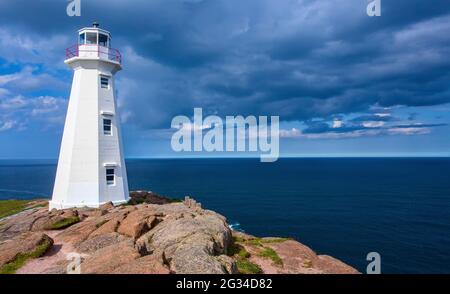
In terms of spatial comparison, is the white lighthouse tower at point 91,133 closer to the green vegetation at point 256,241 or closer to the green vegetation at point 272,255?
the green vegetation at point 256,241

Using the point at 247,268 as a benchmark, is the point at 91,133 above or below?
above

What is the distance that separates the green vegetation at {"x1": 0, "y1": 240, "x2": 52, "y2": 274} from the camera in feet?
50.7

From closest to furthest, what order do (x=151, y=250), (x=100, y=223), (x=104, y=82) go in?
(x=151, y=250), (x=100, y=223), (x=104, y=82)

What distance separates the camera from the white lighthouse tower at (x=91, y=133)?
98.2 feet

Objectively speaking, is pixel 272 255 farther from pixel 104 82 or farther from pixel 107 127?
pixel 104 82

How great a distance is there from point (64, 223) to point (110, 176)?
8.45m

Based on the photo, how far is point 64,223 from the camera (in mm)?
23438

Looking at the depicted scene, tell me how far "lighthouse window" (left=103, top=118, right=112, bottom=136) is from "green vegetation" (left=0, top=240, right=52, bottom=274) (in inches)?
572

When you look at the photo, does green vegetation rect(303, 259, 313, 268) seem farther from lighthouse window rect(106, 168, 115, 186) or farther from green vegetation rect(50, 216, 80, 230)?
lighthouse window rect(106, 168, 115, 186)

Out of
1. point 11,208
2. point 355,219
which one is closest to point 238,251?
point 11,208

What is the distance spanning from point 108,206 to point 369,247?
40.8 meters

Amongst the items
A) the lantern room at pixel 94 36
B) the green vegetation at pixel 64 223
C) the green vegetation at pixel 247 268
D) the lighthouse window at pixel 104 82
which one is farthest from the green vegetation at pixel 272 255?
the lantern room at pixel 94 36
